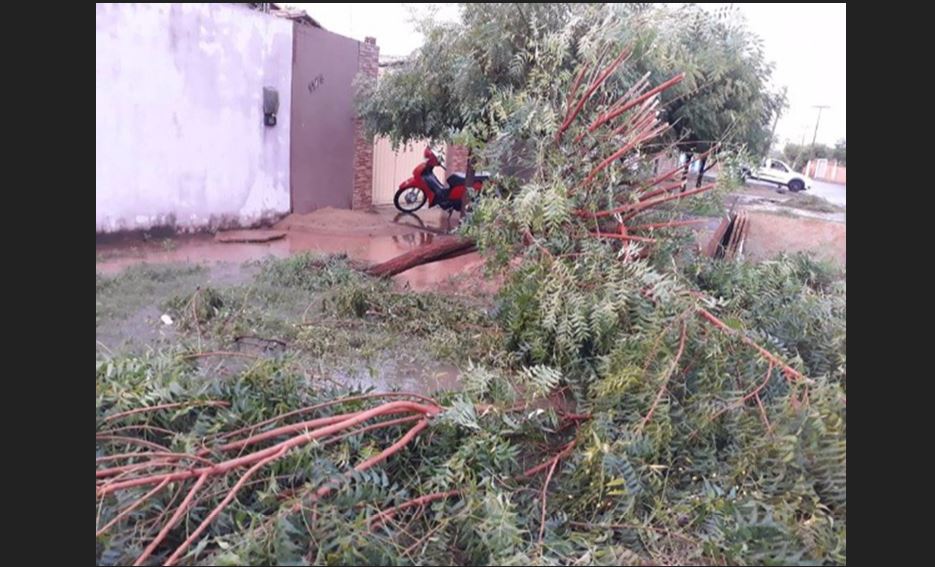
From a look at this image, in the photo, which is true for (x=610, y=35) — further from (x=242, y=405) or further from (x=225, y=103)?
(x=242, y=405)

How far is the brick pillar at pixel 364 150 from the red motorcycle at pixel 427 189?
664mm

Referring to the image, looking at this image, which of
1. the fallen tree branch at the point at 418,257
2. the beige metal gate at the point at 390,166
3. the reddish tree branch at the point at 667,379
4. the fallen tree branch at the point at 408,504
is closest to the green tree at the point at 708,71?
the reddish tree branch at the point at 667,379

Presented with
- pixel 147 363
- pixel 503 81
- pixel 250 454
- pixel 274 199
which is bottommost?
pixel 250 454

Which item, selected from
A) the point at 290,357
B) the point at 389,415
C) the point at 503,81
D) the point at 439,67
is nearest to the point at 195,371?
the point at 290,357

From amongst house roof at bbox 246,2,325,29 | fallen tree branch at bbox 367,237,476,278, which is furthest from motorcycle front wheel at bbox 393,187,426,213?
house roof at bbox 246,2,325,29

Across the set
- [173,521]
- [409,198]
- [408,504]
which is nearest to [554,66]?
[408,504]

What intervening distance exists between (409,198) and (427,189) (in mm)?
326

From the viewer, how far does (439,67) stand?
5945 mm

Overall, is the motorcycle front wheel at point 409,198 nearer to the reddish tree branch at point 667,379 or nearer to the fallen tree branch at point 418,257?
the fallen tree branch at point 418,257

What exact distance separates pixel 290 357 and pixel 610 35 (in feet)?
8.92

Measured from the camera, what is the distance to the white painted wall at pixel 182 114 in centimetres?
249

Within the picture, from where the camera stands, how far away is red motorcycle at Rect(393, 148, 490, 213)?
8702 mm

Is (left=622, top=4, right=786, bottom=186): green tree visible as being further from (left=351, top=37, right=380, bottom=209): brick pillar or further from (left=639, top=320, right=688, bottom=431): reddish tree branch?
(left=351, top=37, right=380, bottom=209): brick pillar

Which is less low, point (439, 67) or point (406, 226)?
point (439, 67)
